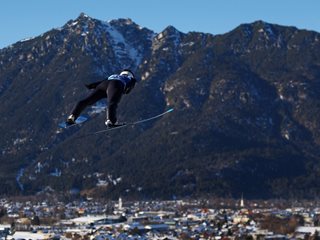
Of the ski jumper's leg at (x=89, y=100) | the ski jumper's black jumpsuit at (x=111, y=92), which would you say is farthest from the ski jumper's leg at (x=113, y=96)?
the ski jumper's leg at (x=89, y=100)

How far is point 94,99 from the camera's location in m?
18.6

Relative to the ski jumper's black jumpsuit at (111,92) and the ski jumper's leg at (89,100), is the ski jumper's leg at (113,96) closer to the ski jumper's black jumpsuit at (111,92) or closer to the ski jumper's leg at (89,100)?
the ski jumper's black jumpsuit at (111,92)

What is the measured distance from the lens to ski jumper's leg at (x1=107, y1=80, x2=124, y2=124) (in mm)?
17906

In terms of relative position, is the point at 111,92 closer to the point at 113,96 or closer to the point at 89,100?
the point at 113,96

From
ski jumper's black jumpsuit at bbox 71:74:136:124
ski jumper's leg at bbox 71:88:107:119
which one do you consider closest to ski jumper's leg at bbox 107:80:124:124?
ski jumper's black jumpsuit at bbox 71:74:136:124

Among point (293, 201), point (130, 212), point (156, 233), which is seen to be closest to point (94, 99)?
point (156, 233)

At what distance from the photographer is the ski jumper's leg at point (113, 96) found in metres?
17.9

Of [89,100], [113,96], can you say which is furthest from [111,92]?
[89,100]

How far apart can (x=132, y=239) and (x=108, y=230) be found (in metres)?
15.8

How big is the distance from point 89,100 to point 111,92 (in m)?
0.81

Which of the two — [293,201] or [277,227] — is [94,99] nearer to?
[277,227]

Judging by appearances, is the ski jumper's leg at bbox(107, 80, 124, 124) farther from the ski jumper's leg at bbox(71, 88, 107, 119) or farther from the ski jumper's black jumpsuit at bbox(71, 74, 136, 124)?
the ski jumper's leg at bbox(71, 88, 107, 119)

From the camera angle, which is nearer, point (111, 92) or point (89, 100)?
point (111, 92)

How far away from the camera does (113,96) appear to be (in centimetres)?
1791
